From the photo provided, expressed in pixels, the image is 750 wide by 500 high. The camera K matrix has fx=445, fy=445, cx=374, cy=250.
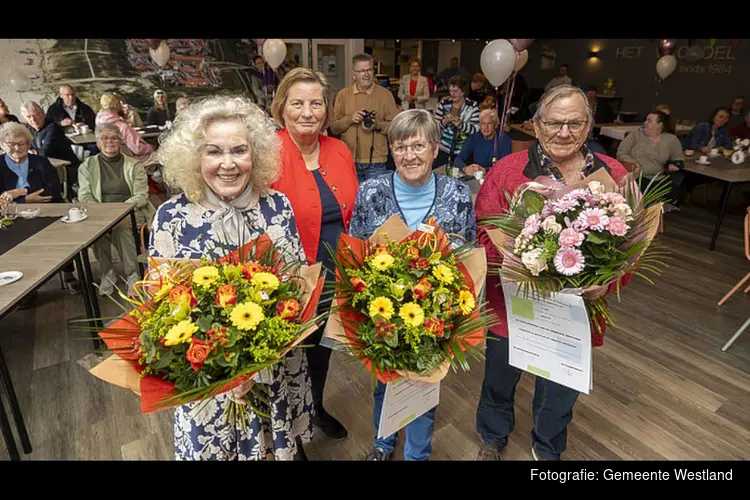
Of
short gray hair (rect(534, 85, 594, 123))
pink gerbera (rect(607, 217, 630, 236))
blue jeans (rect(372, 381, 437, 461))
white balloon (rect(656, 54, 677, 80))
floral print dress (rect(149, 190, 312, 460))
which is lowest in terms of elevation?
blue jeans (rect(372, 381, 437, 461))

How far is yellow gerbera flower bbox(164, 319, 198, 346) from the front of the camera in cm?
112

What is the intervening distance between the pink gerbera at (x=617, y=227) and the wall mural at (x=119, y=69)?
915 cm

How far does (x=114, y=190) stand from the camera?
3826mm

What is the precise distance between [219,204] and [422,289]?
764 millimetres

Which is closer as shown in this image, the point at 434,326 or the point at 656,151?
the point at 434,326

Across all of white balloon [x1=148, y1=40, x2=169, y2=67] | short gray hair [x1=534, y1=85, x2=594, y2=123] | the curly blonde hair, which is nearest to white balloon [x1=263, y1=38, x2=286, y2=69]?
white balloon [x1=148, y1=40, x2=169, y2=67]

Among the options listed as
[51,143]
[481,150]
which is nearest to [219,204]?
[481,150]

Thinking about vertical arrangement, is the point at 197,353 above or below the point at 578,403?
above

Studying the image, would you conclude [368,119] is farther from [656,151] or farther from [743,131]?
[743,131]

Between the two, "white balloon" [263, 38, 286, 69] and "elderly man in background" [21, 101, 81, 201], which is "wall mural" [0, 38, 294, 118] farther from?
"elderly man in background" [21, 101, 81, 201]

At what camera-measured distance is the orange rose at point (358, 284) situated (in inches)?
53.2

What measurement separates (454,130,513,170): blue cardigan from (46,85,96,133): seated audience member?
564 centimetres

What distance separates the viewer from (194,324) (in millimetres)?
1159

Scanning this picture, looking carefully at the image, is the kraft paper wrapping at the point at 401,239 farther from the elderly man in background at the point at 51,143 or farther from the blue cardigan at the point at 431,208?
the elderly man in background at the point at 51,143
